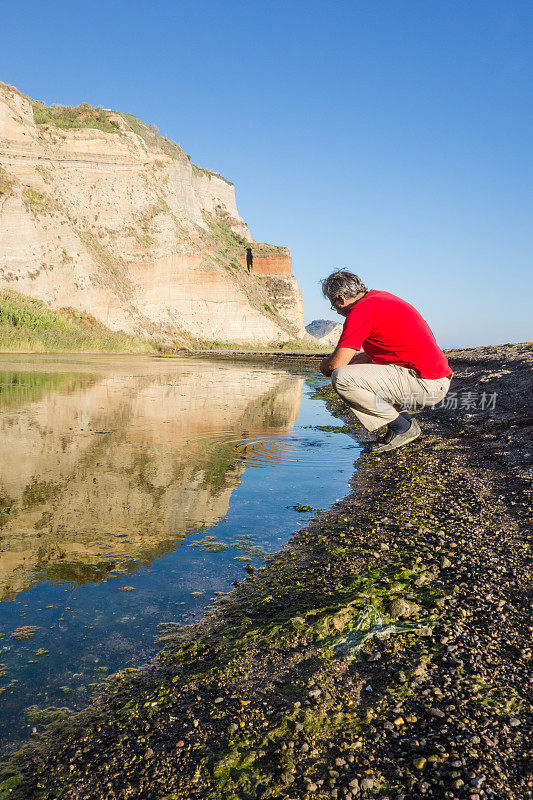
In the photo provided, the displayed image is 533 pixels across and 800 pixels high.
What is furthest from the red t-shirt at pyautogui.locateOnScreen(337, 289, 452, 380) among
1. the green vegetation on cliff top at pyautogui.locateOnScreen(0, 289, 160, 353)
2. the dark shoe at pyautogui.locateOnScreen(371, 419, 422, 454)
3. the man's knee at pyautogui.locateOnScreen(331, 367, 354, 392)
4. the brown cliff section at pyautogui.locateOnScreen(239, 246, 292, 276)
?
the brown cliff section at pyautogui.locateOnScreen(239, 246, 292, 276)

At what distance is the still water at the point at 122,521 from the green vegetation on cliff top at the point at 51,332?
1930cm

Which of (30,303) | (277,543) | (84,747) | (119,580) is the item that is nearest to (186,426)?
(277,543)

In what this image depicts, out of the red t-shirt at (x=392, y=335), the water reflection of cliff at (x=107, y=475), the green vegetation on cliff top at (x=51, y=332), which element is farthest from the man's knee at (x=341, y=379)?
the green vegetation on cliff top at (x=51, y=332)

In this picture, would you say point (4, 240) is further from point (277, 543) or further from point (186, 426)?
point (277, 543)

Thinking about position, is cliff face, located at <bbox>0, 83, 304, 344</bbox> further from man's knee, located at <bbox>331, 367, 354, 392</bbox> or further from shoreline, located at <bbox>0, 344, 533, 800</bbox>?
shoreline, located at <bbox>0, 344, 533, 800</bbox>

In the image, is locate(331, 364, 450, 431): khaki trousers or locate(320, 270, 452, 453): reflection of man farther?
locate(331, 364, 450, 431): khaki trousers

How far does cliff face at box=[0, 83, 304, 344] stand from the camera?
3391cm

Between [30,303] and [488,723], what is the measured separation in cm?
3367

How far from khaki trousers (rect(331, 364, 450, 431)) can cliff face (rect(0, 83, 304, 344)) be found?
31085 millimetres

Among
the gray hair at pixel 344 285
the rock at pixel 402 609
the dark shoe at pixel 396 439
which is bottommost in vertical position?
the rock at pixel 402 609

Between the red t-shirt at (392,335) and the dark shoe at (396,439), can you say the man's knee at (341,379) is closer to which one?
the red t-shirt at (392,335)

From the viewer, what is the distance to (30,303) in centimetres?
3114

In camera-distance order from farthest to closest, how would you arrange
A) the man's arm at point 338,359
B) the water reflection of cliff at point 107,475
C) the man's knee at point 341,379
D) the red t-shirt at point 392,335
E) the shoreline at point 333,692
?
1. the man's knee at point 341,379
2. the man's arm at point 338,359
3. the red t-shirt at point 392,335
4. the water reflection of cliff at point 107,475
5. the shoreline at point 333,692

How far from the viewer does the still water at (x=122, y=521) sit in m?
2.46
